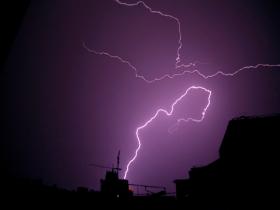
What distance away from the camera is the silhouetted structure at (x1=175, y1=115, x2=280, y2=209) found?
11016 millimetres

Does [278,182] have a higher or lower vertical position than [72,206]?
higher

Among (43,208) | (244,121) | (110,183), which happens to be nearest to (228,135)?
(244,121)

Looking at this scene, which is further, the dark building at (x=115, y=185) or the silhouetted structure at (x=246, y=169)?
the dark building at (x=115, y=185)

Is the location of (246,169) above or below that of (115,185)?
above

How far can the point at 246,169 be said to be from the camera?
11.9 meters

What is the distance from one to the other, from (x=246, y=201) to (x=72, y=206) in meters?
8.41

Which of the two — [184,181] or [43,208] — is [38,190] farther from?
[184,181]

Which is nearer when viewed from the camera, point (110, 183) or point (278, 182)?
point (278, 182)

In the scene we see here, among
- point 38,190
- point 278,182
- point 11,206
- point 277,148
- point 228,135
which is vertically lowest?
point 11,206

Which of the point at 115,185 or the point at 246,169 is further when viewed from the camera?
the point at 115,185

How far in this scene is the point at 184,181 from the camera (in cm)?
1728

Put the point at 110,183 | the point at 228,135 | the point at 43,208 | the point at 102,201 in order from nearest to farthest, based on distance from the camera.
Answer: the point at 43,208 < the point at 102,201 < the point at 228,135 < the point at 110,183

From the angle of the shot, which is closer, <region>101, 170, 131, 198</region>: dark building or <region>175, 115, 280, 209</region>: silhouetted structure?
<region>175, 115, 280, 209</region>: silhouetted structure

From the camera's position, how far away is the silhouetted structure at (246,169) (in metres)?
11.0
